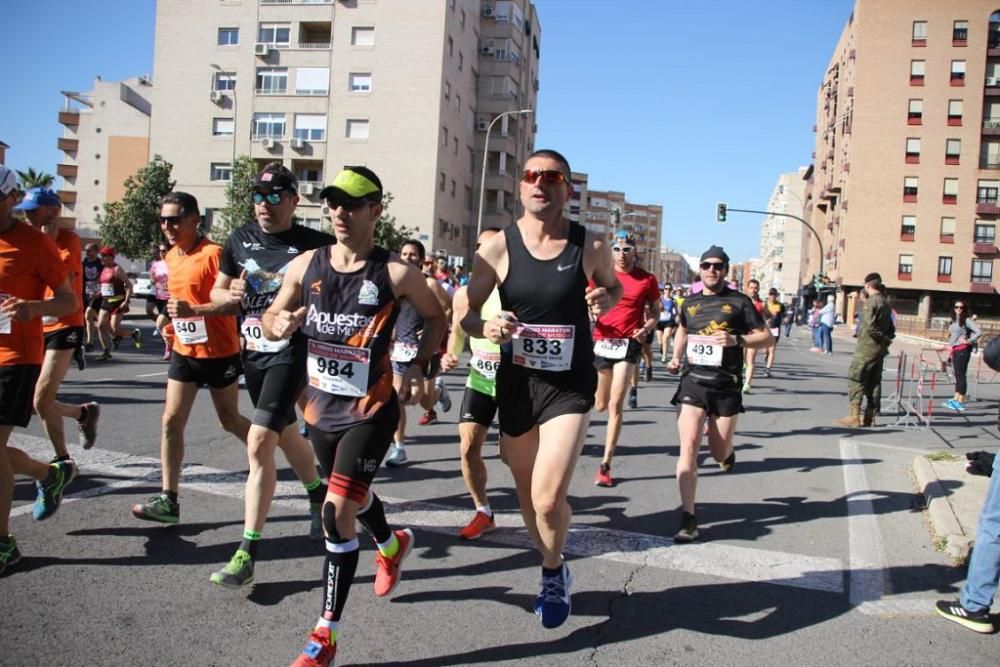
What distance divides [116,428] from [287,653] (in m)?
5.59

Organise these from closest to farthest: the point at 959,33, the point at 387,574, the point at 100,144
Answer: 1. the point at 387,574
2. the point at 959,33
3. the point at 100,144

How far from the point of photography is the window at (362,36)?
4791 centimetres

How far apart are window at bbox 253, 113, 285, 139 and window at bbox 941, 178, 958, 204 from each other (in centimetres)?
5069

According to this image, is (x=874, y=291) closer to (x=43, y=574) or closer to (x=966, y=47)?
(x=43, y=574)

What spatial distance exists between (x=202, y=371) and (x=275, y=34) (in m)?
49.6

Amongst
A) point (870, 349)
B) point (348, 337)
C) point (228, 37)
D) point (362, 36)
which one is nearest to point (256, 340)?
point (348, 337)

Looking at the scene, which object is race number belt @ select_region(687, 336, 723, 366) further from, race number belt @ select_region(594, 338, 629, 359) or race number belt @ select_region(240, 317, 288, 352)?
race number belt @ select_region(240, 317, 288, 352)

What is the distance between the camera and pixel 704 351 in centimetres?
566

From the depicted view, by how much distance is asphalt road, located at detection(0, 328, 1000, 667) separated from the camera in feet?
11.3

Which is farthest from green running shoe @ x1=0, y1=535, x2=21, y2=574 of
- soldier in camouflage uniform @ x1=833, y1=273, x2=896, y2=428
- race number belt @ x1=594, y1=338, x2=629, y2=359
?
soldier in camouflage uniform @ x1=833, y1=273, x2=896, y2=428

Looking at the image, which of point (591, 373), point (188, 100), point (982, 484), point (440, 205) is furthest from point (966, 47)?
point (591, 373)

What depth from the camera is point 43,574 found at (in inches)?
157

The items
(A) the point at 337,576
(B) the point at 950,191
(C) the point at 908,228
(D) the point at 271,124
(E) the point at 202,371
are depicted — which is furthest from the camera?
(C) the point at 908,228

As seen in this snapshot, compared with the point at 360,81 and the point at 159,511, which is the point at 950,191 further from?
the point at 159,511
